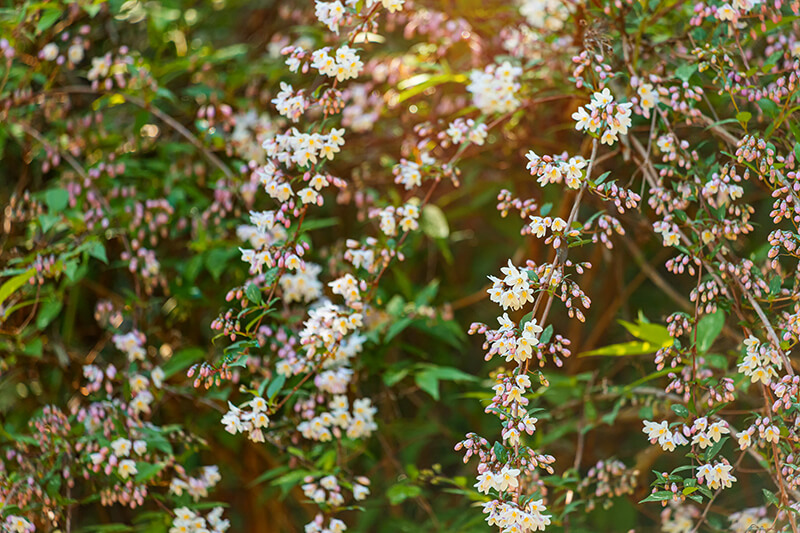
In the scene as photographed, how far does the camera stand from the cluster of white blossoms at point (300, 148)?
1536 millimetres

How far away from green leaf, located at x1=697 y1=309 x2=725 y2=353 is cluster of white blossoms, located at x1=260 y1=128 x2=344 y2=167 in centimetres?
89

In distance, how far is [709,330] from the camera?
1742mm

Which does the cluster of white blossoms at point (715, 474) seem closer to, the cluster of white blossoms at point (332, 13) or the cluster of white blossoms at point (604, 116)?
the cluster of white blossoms at point (604, 116)

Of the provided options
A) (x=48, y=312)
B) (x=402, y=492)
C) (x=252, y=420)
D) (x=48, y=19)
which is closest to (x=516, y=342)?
(x=252, y=420)

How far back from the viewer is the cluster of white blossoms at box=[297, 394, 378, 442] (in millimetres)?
1746

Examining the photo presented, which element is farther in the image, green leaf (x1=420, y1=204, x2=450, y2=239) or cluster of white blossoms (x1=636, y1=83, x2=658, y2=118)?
green leaf (x1=420, y1=204, x2=450, y2=239)

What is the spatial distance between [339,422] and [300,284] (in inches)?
13.6

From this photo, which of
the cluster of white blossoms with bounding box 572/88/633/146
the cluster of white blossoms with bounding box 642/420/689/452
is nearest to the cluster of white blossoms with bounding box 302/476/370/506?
the cluster of white blossoms with bounding box 642/420/689/452

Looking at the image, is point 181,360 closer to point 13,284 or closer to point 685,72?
point 13,284

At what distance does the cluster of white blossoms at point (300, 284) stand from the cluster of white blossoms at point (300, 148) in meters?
0.36

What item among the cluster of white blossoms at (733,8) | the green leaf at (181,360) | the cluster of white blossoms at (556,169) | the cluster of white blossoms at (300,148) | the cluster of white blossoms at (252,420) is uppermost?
the cluster of white blossoms at (733,8)

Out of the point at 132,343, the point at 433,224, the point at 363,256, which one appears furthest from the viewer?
the point at 433,224

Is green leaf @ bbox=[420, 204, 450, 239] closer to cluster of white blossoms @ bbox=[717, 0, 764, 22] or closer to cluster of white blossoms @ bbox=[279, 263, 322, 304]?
cluster of white blossoms @ bbox=[279, 263, 322, 304]

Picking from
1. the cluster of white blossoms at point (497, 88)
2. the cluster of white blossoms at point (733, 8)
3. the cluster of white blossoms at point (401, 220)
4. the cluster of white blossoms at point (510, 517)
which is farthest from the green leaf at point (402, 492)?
the cluster of white blossoms at point (733, 8)
